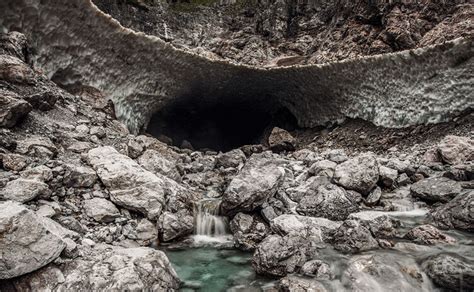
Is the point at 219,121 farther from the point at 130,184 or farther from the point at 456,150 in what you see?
the point at 130,184

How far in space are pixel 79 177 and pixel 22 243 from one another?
2.56 m

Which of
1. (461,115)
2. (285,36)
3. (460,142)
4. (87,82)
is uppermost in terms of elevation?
(285,36)

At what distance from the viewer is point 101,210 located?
5598 mm

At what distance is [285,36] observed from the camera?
74.9 ft

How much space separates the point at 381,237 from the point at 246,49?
18.6 metres

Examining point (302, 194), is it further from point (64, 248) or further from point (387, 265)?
point (64, 248)

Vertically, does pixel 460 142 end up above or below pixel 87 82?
below

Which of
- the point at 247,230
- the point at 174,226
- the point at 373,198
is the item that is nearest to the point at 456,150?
the point at 373,198

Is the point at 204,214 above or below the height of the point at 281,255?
above

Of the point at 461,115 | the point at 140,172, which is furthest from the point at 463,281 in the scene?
the point at 461,115

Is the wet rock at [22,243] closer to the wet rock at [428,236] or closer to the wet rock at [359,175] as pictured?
the wet rock at [428,236]

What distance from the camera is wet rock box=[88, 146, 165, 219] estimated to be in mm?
5930

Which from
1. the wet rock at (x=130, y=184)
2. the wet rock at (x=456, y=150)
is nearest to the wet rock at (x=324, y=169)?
the wet rock at (x=456, y=150)

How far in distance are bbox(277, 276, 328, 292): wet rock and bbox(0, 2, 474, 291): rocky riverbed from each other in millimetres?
18
